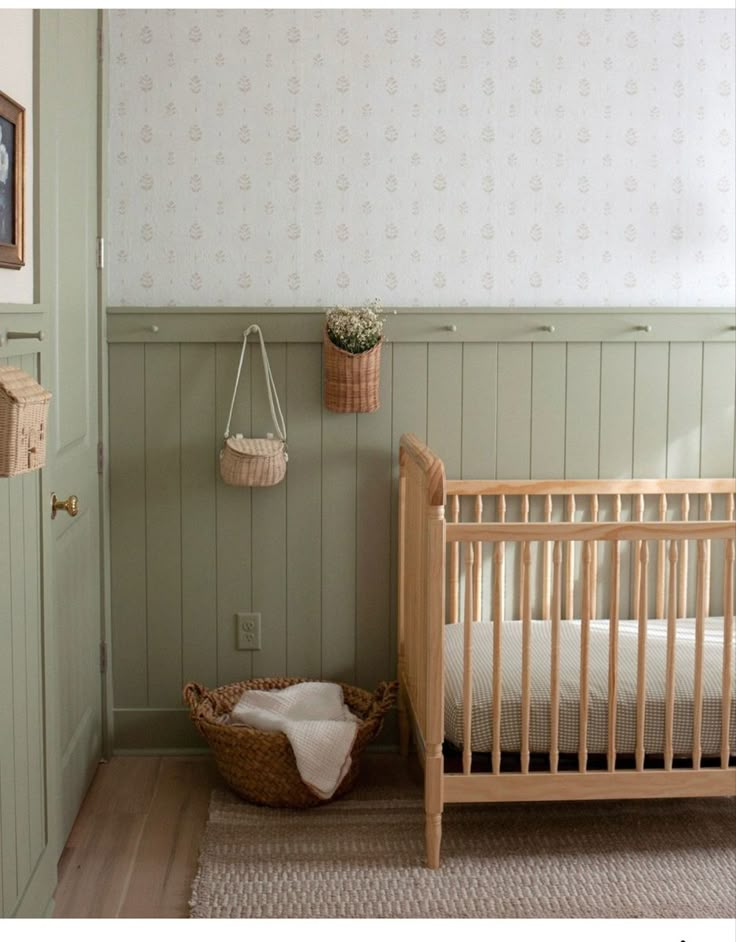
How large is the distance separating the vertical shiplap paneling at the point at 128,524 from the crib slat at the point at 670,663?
4.98ft

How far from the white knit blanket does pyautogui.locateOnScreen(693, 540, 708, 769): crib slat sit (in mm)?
842

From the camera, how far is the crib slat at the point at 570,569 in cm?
335

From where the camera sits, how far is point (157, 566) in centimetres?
338

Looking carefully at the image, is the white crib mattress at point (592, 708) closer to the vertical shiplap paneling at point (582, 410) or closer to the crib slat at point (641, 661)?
the crib slat at point (641, 661)

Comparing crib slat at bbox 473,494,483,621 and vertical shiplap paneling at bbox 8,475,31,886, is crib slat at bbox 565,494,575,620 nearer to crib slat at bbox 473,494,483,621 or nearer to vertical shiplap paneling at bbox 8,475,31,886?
crib slat at bbox 473,494,483,621

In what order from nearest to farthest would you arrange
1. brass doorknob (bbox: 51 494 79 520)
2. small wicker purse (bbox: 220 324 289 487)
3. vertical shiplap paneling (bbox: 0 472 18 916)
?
vertical shiplap paneling (bbox: 0 472 18 916) < brass doorknob (bbox: 51 494 79 520) < small wicker purse (bbox: 220 324 289 487)

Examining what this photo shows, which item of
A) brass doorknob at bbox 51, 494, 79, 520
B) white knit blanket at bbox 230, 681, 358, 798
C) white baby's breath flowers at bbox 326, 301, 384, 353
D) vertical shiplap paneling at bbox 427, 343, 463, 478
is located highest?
white baby's breath flowers at bbox 326, 301, 384, 353

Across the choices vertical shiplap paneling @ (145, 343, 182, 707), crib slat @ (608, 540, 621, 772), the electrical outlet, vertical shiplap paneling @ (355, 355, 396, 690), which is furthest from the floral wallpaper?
crib slat @ (608, 540, 621, 772)

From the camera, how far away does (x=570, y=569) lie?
133 inches

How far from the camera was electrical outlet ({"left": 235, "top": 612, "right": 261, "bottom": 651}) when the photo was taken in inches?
134

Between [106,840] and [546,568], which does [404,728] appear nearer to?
[546,568]

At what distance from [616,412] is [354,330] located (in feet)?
2.73

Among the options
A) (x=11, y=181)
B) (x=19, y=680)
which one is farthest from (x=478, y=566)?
(x=11, y=181)

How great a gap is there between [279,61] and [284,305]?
68 cm
